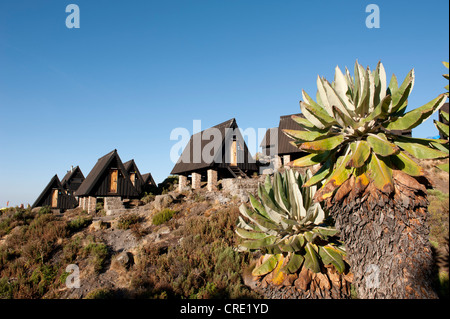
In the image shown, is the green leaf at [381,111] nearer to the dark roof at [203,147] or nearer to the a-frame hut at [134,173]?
the dark roof at [203,147]

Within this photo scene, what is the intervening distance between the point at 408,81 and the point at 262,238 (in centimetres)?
362

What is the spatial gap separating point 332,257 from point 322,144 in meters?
2.22

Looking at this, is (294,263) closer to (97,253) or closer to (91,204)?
(97,253)

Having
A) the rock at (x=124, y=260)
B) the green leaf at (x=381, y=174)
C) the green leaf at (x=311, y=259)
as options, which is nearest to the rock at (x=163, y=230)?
the rock at (x=124, y=260)

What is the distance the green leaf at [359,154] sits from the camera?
3761mm

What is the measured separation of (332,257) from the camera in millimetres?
4934

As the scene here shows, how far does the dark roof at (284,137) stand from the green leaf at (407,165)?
65.7 ft

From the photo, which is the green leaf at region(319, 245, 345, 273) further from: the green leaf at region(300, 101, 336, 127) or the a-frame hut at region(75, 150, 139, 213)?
the a-frame hut at region(75, 150, 139, 213)

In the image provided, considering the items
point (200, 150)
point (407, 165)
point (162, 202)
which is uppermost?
point (200, 150)

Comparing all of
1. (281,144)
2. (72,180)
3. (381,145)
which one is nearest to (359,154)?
(381,145)

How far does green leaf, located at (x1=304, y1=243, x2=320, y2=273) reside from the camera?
15.9 feet
